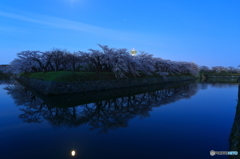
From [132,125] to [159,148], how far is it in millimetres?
2606

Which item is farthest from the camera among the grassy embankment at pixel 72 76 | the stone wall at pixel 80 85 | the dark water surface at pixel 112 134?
the grassy embankment at pixel 72 76

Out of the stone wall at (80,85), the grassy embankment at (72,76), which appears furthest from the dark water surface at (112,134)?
the grassy embankment at (72,76)

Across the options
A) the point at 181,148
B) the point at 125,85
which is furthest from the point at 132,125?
the point at 125,85

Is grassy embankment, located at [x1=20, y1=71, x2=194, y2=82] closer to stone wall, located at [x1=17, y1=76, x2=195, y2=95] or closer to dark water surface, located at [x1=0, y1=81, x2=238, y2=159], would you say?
stone wall, located at [x1=17, y1=76, x2=195, y2=95]

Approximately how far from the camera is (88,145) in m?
5.72

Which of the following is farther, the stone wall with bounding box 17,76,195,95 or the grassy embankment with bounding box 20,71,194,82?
the grassy embankment with bounding box 20,71,194,82

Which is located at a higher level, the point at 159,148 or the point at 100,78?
the point at 100,78

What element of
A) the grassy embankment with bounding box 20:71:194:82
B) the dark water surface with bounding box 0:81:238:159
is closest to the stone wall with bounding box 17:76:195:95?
the grassy embankment with bounding box 20:71:194:82

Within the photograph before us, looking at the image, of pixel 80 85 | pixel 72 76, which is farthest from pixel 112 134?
pixel 72 76

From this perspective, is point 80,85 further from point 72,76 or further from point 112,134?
point 112,134

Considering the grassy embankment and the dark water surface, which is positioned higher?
the grassy embankment

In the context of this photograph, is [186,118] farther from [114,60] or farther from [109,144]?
[114,60]

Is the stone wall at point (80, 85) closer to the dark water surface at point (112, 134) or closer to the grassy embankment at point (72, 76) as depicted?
the grassy embankment at point (72, 76)

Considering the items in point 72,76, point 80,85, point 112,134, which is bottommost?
point 112,134
